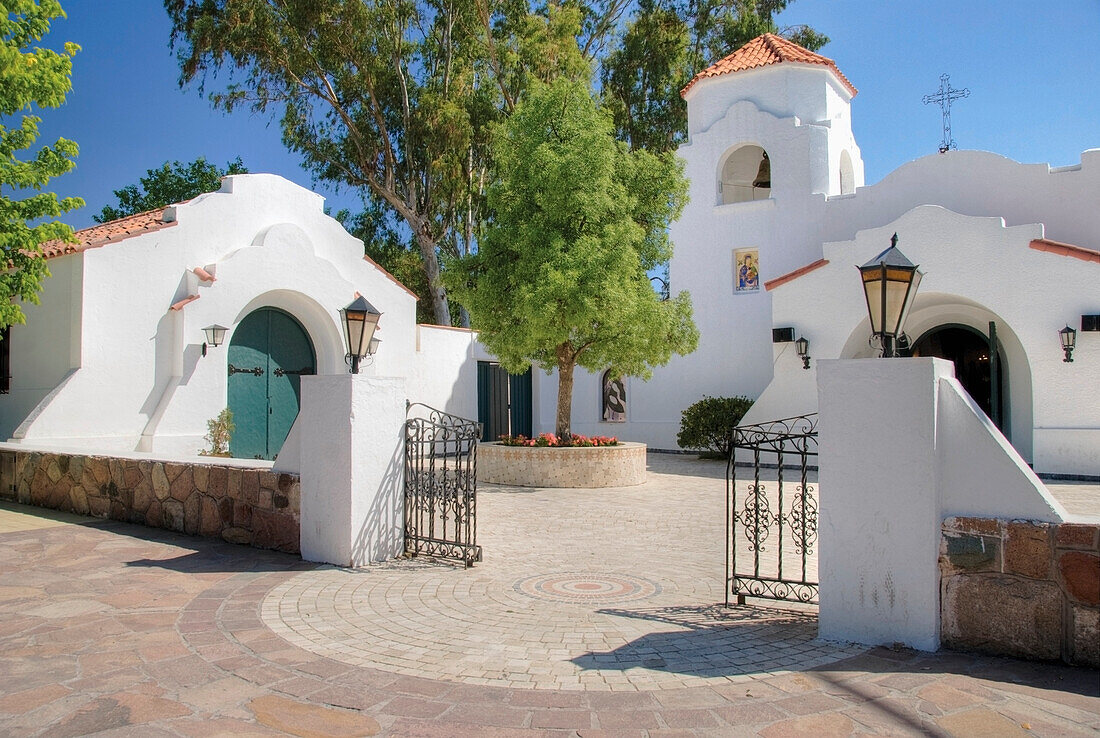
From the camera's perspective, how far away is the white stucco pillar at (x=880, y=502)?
171 inches

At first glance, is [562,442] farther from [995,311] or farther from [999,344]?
[999,344]

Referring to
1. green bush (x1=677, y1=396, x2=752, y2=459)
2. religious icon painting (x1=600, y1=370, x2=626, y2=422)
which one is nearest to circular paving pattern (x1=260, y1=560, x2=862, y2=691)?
green bush (x1=677, y1=396, x2=752, y2=459)

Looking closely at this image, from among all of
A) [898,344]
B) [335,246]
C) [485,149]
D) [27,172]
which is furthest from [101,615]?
[485,149]

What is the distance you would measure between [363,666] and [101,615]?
213cm

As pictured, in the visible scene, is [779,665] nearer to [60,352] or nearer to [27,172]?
[27,172]

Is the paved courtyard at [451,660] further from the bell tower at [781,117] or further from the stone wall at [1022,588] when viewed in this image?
the bell tower at [781,117]

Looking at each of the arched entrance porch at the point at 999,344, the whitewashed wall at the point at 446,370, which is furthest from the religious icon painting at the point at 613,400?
the arched entrance porch at the point at 999,344

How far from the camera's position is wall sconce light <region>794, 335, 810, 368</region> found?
48.6 ft

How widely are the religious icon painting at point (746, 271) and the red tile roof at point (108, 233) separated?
12151mm

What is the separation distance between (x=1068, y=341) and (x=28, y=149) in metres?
16.1

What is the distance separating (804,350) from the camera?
14.8 meters

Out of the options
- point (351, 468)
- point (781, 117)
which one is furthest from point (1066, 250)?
point (351, 468)

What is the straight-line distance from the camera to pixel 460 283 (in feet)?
44.8

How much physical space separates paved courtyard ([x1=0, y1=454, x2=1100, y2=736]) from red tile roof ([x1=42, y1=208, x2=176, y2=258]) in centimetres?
664
